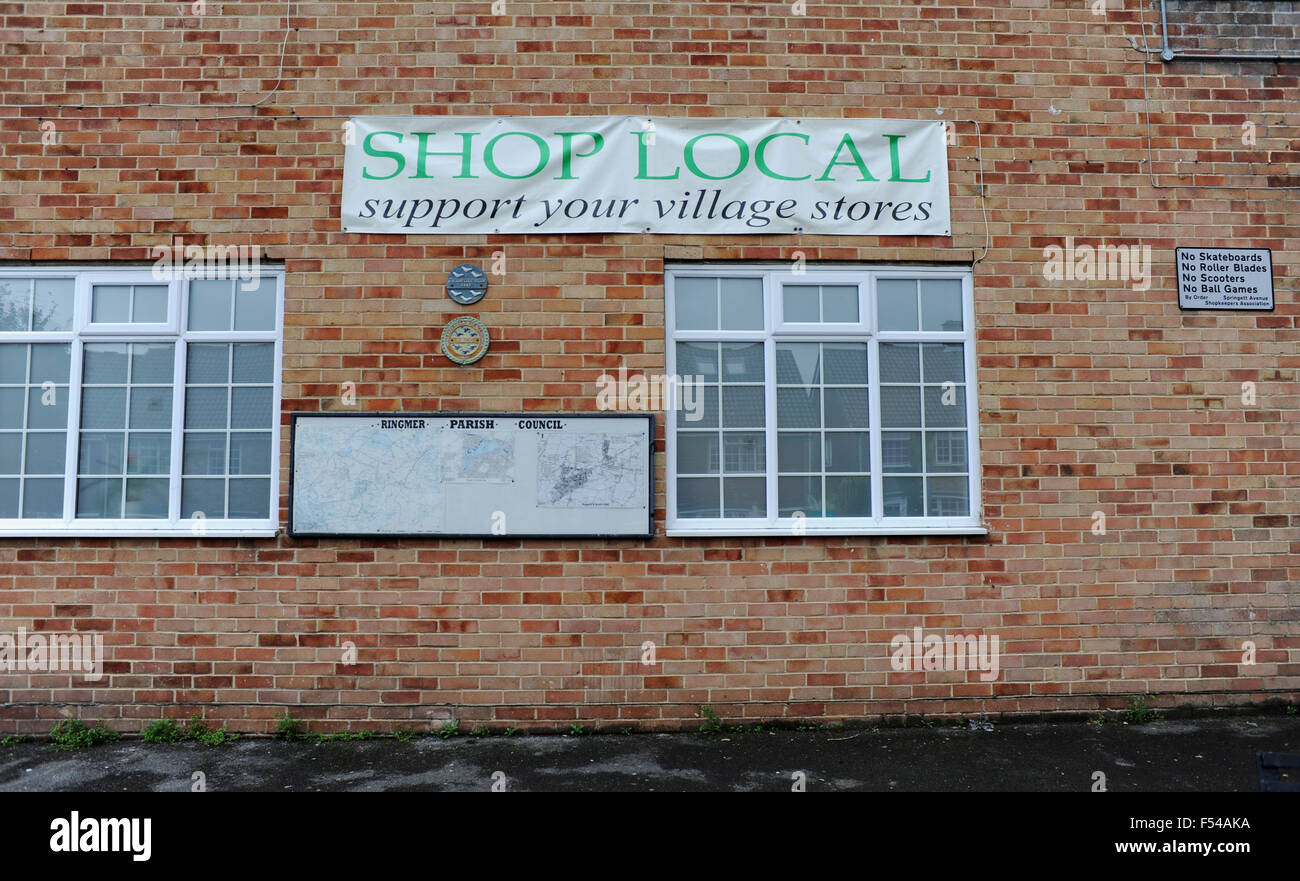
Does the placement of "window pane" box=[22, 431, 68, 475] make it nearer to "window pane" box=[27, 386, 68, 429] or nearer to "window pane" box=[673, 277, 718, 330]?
"window pane" box=[27, 386, 68, 429]

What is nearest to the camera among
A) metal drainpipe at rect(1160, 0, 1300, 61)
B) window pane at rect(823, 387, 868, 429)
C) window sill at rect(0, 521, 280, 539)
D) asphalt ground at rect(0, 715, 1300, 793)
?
asphalt ground at rect(0, 715, 1300, 793)

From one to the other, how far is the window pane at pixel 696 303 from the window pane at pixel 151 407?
3404 millimetres

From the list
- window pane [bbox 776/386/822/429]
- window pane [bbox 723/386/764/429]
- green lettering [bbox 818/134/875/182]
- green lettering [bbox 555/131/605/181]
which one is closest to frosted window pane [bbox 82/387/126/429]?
green lettering [bbox 555/131/605/181]

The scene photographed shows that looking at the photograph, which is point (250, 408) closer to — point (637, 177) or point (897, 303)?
point (637, 177)

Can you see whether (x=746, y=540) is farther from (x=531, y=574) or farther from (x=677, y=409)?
(x=531, y=574)

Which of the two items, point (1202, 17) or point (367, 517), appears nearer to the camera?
point (367, 517)

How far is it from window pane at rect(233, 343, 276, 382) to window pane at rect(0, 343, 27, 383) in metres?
1.37

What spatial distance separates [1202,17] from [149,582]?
806cm

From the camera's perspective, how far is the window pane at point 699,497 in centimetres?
634

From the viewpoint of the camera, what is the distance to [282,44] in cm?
645

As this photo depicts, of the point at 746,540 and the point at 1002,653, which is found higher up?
the point at 746,540

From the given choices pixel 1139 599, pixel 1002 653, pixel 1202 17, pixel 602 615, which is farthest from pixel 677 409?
pixel 1202 17

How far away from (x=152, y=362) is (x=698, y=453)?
12.0 ft

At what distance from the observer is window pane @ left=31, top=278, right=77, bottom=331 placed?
6.31 metres
